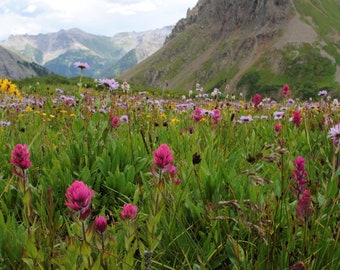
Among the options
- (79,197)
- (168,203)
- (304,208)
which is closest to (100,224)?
(79,197)

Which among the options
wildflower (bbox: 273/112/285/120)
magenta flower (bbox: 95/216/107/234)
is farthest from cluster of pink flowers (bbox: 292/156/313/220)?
wildflower (bbox: 273/112/285/120)

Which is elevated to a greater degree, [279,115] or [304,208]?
[304,208]

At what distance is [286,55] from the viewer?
196125mm

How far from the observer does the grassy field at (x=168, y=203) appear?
172 cm

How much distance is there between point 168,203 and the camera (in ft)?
7.68

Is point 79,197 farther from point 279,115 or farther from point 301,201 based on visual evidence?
point 279,115

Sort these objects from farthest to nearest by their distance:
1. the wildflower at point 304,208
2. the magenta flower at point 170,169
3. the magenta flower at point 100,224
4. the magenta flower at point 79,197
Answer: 1. the magenta flower at point 170,169
2. the wildflower at point 304,208
3. the magenta flower at point 100,224
4. the magenta flower at point 79,197

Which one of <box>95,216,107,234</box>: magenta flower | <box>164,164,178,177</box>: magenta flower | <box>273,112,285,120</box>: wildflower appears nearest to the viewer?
<box>95,216,107,234</box>: magenta flower

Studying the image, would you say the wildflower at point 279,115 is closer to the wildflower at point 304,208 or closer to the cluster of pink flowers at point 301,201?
the cluster of pink flowers at point 301,201

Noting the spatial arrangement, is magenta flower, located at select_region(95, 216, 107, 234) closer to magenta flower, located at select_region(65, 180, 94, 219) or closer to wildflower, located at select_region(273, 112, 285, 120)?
magenta flower, located at select_region(65, 180, 94, 219)

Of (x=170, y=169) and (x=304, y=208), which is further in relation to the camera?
(x=170, y=169)

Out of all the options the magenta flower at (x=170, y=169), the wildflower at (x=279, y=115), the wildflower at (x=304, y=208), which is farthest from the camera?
the wildflower at (x=279, y=115)

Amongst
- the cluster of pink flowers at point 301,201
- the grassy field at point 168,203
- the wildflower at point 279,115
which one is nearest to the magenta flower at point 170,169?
the grassy field at point 168,203

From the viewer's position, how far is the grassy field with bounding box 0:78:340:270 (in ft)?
5.65
